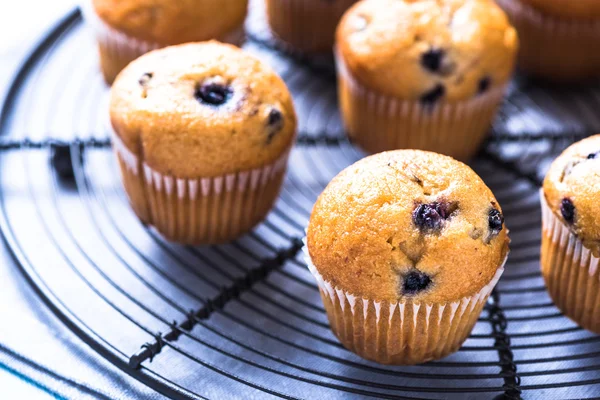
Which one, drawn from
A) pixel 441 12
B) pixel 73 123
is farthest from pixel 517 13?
pixel 73 123

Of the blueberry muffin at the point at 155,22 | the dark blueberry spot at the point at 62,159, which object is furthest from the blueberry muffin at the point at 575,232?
the dark blueberry spot at the point at 62,159

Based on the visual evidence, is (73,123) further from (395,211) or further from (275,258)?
(395,211)

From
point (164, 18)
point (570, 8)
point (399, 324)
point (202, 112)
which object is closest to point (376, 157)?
point (399, 324)

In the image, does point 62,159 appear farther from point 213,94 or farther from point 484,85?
point 484,85

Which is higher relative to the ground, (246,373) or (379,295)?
(379,295)

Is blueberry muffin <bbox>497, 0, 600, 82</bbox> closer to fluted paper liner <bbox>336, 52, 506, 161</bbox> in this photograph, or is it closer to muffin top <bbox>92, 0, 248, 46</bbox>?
fluted paper liner <bbox>336, 52, 506, 161</bbox>

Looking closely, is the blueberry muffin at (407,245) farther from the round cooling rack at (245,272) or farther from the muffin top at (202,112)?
the muffin top at (202,112)
